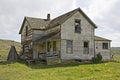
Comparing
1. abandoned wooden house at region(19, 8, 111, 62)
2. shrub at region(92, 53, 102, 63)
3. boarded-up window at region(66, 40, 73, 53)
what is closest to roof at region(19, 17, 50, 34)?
abandoned wooden house at region(19, 8, 111, 62)

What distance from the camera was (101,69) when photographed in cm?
2622

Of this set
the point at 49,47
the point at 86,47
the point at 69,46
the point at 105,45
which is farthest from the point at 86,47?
the point at 49,47

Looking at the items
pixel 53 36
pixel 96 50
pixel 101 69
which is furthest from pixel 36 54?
pixel 101 69

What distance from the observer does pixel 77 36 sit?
39.3 meters

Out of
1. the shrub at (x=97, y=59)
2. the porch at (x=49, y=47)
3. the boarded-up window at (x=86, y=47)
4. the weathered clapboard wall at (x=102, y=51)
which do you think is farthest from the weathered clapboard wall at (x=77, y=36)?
the weathered clapboard wall at (x=102, y=51)

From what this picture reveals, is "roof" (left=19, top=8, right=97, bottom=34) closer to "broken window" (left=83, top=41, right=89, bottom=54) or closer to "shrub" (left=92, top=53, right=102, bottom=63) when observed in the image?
"broken window" (left=83, top=41, right=89, bottom=54)

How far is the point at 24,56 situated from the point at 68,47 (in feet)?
33.7

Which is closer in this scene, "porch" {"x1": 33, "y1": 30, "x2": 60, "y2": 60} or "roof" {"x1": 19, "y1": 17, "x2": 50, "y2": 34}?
"porch" {"x1": 33, "y1": 30, "x2": 60, "y2": 60}

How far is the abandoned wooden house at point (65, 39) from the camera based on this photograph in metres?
37.8

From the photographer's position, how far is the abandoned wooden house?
1490 inches

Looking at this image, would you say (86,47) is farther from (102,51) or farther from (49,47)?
(49,47)

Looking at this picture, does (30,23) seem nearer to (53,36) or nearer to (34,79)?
(53,36)

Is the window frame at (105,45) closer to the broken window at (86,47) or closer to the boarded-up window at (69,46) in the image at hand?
the broken window at (86,47)

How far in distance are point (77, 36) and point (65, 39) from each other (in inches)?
91.2
